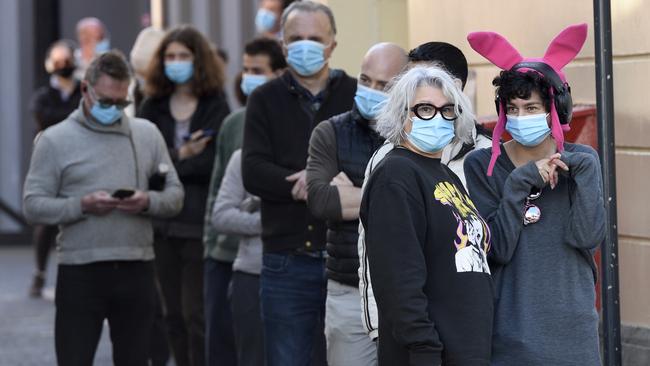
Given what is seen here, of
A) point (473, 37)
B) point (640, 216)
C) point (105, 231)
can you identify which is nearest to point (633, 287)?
point (640, 216)

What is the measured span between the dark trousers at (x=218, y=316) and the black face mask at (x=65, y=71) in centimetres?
511

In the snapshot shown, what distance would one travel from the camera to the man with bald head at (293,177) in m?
6.28

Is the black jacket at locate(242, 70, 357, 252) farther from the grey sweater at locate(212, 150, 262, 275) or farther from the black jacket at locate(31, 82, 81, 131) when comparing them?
the black jacket at locate(31, 82, 81, 131)

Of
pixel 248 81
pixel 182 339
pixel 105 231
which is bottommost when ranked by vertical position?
pixel 182 339

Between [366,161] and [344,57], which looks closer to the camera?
[366,161]

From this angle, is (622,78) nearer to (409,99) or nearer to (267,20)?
(409,99)

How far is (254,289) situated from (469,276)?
9.57 feet

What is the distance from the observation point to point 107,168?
22.9 ft

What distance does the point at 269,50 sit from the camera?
805 centimetres

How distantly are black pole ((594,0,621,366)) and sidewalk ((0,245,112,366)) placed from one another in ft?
17.0

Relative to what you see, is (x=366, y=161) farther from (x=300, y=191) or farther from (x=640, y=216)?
(x=640, y=216)

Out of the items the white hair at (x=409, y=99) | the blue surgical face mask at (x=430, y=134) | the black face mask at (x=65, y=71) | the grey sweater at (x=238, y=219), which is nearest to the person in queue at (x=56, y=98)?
the black face mask at (x=65, y=71)

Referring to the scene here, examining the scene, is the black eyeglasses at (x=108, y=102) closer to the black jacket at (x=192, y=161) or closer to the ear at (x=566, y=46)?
the black jacket at (x=192, y=161)

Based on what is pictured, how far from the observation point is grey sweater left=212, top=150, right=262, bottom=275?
7227mm
